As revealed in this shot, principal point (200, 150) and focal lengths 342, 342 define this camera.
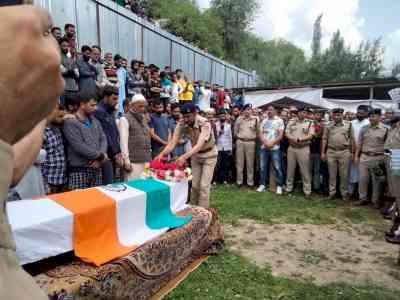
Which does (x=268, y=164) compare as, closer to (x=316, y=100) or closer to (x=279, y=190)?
(x=279, y=190)

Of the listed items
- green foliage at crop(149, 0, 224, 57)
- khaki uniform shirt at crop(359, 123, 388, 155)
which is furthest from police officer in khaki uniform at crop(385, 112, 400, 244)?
green foliage at crop(149, 0, 224, 57)

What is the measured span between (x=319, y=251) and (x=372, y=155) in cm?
359

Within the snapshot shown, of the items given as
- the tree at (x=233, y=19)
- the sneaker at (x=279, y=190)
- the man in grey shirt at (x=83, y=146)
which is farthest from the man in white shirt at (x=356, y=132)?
the tree at (x=233, y=19)

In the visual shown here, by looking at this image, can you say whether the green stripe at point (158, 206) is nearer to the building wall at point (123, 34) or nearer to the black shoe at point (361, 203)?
the building wall at point (123, 34)

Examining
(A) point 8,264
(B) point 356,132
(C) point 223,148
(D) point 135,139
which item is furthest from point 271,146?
(A) point 8,264

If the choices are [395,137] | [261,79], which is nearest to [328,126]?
[395,137]

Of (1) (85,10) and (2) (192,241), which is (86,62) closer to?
(1) (85,10)

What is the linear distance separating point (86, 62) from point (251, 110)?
427 centimetres

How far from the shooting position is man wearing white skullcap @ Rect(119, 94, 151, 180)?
5043mm

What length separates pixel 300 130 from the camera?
318 inches

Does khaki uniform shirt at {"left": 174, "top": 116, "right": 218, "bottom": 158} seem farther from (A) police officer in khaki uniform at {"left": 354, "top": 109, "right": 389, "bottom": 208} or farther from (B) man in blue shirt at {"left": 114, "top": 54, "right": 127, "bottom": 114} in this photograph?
(A) police officer in khaki uniform at {"left": 354, "top": 109, "right": 389, "bottom": 208}

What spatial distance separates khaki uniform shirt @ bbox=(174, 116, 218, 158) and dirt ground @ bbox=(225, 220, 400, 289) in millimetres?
1285

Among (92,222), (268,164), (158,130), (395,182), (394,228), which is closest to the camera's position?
(92,222)

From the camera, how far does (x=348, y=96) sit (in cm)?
1630
